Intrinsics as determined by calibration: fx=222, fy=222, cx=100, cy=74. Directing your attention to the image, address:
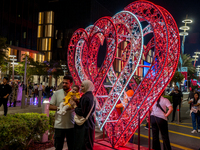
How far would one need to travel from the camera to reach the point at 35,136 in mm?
5504

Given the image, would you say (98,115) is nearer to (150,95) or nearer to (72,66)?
(150,95)

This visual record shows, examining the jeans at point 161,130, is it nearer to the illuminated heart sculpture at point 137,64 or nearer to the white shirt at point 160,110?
the white shirt at point 160,110

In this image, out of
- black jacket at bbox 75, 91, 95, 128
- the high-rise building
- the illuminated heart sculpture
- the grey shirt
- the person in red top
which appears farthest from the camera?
the high-rise building

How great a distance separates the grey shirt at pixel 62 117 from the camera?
4348 mm

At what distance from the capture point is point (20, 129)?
4984 millimetres

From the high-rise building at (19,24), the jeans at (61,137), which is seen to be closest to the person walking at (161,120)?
the jeans at (61,137)

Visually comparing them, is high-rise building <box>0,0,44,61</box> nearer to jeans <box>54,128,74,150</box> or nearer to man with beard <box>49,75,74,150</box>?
man with beard <box>49,75,74,150</box>

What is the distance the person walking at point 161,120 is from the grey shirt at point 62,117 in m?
2.45

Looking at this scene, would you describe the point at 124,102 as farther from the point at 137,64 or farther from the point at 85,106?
the point at 85,106

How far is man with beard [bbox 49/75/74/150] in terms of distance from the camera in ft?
14.3

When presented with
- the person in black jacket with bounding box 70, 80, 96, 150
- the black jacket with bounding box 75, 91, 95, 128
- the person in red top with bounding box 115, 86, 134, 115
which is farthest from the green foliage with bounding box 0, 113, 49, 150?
the person in red top with bounding box 115, 86, 134, 115

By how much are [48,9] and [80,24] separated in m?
12.9

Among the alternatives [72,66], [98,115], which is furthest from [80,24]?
[98,115]

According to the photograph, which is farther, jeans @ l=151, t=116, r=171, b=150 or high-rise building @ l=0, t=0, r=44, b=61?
high-rise building @ l=0, t=0, r=44, b=61
